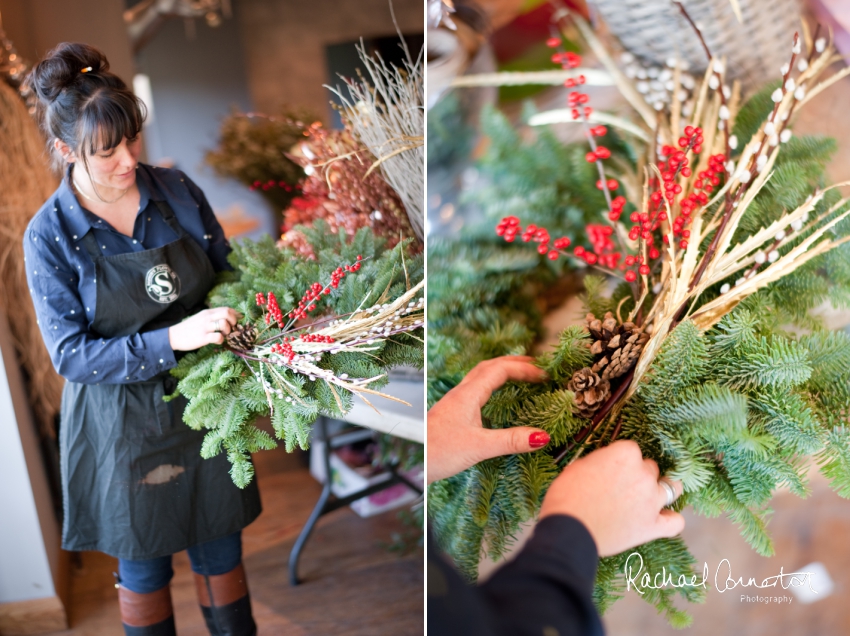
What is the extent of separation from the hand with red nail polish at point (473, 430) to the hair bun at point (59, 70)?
699mm

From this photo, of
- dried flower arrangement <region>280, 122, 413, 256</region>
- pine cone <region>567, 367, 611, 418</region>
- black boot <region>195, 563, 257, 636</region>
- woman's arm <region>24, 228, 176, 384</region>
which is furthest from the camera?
black boot <region>195, 563, 257, 636</region>

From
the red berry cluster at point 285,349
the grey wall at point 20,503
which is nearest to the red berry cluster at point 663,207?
the red berry cluster at point 285,349

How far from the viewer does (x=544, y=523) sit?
641 millimetres

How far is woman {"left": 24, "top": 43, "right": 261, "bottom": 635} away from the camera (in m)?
0.85

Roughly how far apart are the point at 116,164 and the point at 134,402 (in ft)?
1.27

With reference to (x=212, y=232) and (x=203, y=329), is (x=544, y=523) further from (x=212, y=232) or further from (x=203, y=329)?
(x=212, y=232)

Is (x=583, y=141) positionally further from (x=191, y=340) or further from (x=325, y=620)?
(x=325, y=620)

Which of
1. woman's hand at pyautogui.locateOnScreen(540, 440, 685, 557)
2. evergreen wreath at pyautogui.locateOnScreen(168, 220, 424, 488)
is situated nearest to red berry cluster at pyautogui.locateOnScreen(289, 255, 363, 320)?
evergreen wreath at pyautogui.locateOnScreen(168, 220, 424, 488)

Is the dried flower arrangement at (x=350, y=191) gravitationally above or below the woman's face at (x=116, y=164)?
below

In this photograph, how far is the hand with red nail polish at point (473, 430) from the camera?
75cm

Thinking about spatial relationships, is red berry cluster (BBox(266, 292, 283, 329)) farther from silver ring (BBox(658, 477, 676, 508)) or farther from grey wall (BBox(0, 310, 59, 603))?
grey wall (BBox(0, 310, 59, 603))

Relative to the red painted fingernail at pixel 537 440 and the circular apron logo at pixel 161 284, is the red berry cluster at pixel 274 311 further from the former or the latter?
the red painted fingernail at pixel 537 440

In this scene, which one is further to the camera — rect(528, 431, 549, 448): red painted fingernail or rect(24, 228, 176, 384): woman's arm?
rect(24, 228, 176, 384): woman's arm

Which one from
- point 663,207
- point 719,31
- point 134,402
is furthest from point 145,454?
point 719,31
